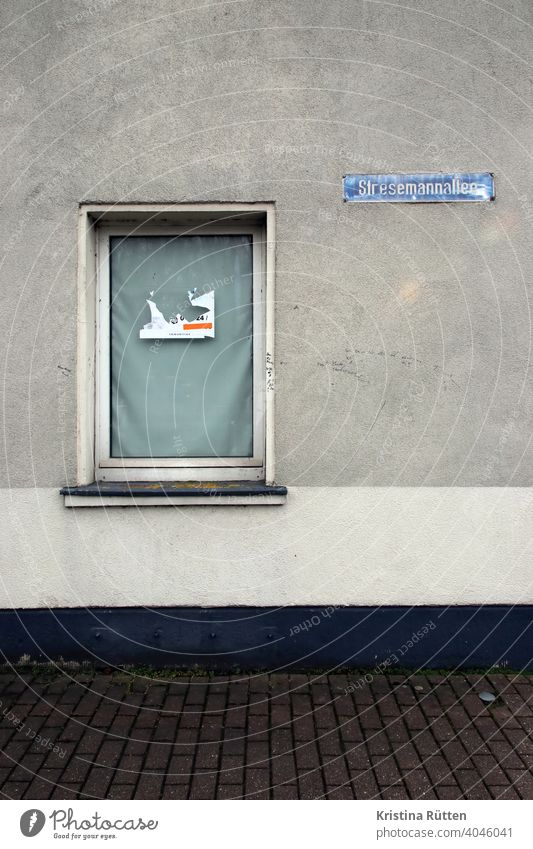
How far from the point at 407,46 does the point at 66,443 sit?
368 cm

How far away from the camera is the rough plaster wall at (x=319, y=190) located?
4.55m

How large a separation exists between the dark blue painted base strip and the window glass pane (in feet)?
3.90

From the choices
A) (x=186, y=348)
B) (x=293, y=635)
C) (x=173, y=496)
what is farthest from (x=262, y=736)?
(x=186, y=348)

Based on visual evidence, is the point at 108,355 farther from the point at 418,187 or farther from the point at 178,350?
the point at 418,187

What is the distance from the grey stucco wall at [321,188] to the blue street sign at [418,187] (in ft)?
0.25

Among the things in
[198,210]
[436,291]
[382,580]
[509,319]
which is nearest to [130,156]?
[198,210]

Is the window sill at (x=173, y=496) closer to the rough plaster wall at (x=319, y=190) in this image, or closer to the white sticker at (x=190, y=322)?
the rough plaster wall at (x=319, y=190)

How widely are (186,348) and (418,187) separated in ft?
6.61

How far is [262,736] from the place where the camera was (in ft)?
12.2

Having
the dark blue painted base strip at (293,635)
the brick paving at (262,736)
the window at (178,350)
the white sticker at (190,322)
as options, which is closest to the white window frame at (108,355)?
the window at (178,350)

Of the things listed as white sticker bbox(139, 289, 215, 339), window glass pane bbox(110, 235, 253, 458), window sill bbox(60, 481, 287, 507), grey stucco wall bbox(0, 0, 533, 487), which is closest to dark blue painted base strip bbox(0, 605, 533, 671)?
window sill bbox(60, 481, 287, 507)

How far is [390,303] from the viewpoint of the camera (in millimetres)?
4605

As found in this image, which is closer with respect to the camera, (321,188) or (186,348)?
(321,188)

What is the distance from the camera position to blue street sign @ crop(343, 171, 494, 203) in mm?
4562
